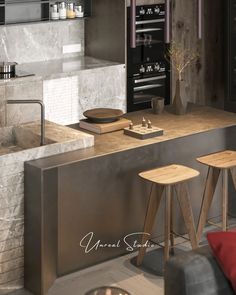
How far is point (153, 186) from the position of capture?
5.56 meters

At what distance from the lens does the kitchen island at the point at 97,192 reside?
524cm

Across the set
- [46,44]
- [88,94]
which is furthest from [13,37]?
[88,94]

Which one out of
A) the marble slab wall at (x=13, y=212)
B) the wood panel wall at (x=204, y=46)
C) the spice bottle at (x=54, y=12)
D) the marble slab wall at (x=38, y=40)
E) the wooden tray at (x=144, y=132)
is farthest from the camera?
the wood panel wall at (x=204, y=46)

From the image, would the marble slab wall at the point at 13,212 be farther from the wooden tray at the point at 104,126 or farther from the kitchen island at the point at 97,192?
the wooden tray at the point at 104,126

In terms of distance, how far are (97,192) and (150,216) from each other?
1.32 ft

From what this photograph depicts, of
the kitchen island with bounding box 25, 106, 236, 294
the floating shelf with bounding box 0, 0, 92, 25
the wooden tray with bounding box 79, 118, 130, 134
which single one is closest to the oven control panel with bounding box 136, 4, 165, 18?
the floating shelf with bounding box 0, 0, 92, 25

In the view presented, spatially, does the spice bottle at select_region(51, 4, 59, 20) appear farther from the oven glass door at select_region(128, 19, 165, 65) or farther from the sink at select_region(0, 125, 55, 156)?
the sink at select_region(0, 125, 55, 156)

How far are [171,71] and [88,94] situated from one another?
104cm

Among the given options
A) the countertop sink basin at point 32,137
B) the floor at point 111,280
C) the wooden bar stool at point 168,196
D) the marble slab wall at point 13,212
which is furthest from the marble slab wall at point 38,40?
the floor at point 111,280

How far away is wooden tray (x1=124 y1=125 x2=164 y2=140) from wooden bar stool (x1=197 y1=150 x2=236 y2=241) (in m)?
0.36

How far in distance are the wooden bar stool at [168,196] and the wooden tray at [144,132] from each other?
336 millimetres

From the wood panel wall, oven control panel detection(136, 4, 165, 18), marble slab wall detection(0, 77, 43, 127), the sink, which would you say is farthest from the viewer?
the wood panel wall

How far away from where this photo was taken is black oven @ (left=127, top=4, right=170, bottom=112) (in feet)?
24.0

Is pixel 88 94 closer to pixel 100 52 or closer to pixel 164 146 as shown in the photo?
pixel 100 52
